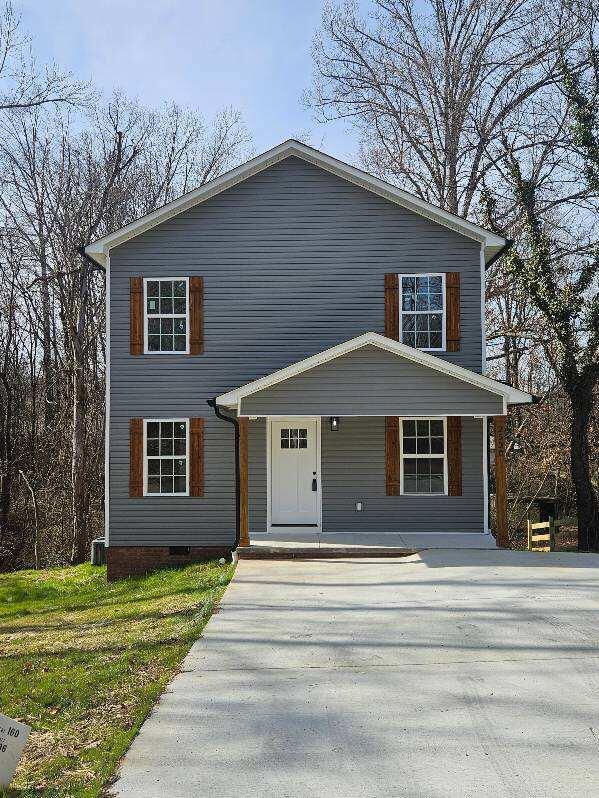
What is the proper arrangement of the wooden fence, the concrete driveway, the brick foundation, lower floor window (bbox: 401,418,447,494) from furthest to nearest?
the wooden fence → the brick foundation → lower floor window (bbox: 401,418,447,494) → the concrete driveway

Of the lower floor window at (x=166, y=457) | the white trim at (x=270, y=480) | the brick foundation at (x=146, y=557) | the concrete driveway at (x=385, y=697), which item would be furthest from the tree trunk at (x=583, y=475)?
the lower floor window at (x=166, y=457)

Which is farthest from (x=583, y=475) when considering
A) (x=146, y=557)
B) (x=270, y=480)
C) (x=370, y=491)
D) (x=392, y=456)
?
(x=146, y=557)

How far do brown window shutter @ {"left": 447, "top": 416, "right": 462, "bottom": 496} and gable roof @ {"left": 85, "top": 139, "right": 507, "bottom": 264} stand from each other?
351cm

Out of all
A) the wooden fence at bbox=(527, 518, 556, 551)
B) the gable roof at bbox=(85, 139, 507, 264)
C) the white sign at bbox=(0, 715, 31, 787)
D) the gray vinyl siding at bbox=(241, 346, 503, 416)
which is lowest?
the wooden fence at bbox=(527, 518, 556, 551)

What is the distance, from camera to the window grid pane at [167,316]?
15.1 m

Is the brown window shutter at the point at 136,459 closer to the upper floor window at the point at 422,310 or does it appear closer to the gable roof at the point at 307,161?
the gable roof at the point at 307,161

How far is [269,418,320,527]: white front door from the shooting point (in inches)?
581

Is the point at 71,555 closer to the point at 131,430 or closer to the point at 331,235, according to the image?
the point at 131,430

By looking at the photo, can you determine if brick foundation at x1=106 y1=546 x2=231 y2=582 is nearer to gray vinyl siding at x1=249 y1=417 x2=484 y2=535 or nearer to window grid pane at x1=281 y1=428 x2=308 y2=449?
gray vinyl siding at x1=249 y1=417 x2=484 y2=535

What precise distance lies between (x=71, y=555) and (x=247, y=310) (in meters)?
11.3

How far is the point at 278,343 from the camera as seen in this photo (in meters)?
14.9

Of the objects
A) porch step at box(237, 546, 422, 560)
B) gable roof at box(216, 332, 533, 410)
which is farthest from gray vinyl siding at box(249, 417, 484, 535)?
gable roof at box(216, 332, 533, 410)

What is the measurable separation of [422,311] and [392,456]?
9.27 feet

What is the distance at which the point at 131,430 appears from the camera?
15.0m
